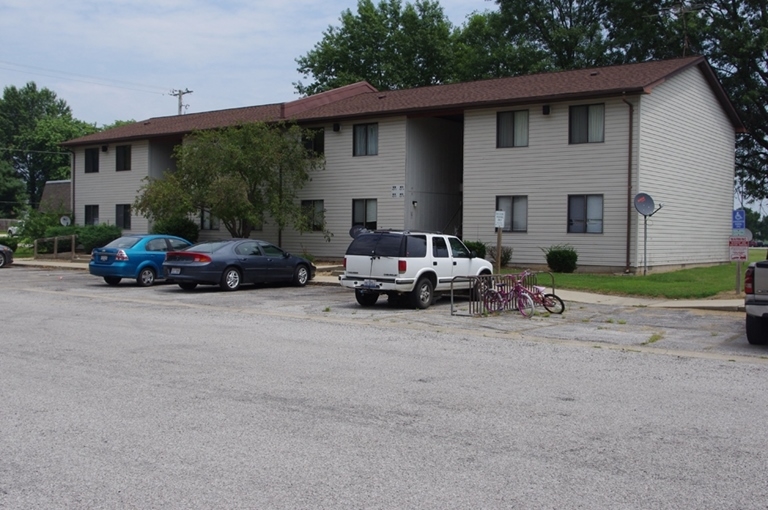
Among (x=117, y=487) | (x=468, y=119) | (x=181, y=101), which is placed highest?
(x=181, y=101)

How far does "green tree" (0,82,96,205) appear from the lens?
316 feet

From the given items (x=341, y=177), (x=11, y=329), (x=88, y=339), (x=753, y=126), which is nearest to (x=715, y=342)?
(x=88, y=339)

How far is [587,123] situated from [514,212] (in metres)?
4.17

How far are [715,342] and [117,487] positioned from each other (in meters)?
10.8

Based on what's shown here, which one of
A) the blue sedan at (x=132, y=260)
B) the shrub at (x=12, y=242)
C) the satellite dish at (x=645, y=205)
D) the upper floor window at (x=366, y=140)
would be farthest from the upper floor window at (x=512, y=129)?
the shrub at (x=12, y=242)

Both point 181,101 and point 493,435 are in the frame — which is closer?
point 493,435

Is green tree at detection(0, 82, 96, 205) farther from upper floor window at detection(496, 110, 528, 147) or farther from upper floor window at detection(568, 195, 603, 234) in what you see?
upper floor window at detection(568, 195, 603, 234)

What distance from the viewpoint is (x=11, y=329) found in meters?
13.4

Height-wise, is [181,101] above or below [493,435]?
above

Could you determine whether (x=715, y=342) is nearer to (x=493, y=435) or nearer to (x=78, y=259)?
(x=493, y=435)

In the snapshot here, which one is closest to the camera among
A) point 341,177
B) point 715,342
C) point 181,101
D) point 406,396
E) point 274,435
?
point 274,435

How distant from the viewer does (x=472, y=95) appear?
31.5 metres

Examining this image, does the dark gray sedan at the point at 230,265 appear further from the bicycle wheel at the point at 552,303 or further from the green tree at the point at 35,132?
the green tree at the point at 35,132

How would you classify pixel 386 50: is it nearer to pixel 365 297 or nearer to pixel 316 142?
pixel 316 142
